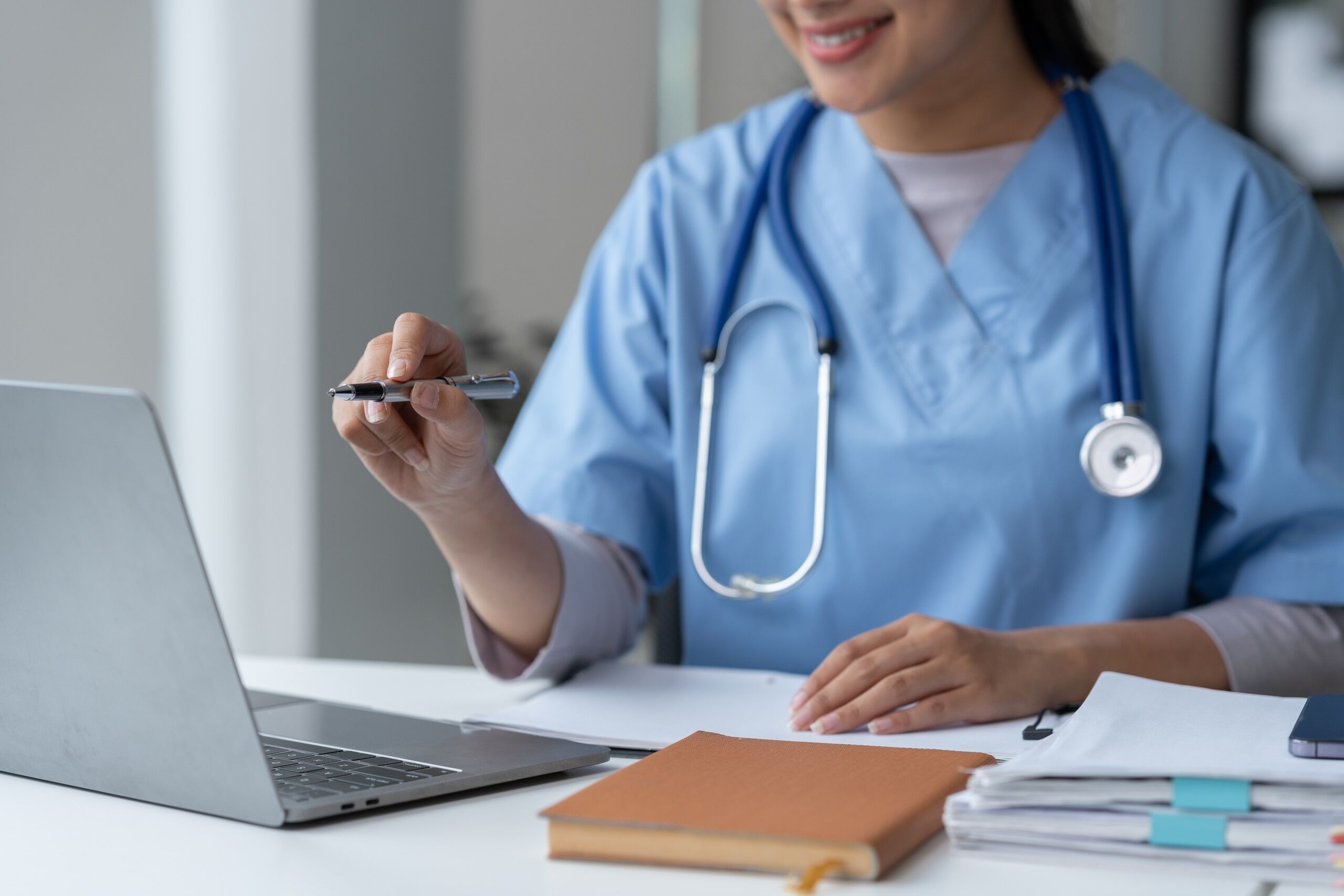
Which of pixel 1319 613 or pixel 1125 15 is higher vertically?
pixel 1125 15

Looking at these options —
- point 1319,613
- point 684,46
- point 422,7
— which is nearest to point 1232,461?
point 1319,613

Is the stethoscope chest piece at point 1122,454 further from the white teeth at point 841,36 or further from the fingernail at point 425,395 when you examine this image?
the fingernail at point 425,395

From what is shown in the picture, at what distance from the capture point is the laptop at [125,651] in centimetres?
56

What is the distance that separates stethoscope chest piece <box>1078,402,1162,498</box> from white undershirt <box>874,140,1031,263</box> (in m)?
0.23

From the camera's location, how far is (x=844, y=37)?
1104mm

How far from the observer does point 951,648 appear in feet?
2.75

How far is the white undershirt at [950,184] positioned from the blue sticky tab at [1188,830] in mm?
704

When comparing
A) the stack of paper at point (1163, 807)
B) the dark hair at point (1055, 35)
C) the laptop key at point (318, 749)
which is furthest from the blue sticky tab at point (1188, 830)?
the dark hair at point (1055, 35)

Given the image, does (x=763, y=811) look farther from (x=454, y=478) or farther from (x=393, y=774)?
(x=454, y=478)

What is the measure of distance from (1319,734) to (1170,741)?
2.6 inches

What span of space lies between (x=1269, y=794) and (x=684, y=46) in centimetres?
206

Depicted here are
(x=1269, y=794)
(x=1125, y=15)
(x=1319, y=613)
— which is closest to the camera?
(x=1269, y=794)

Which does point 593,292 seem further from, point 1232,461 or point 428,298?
point 428,298

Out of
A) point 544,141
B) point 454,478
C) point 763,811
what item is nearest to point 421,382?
point 454,478
